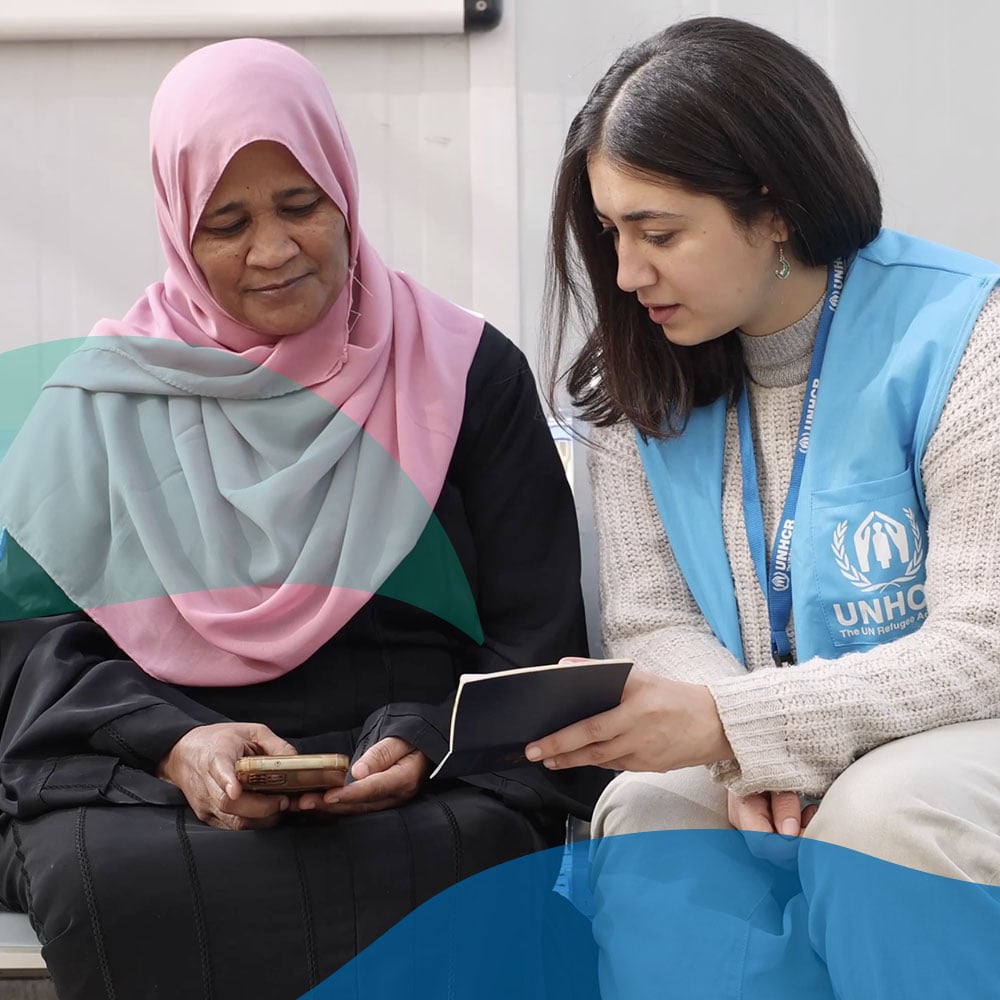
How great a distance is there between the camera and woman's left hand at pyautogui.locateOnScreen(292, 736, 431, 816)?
134 cm

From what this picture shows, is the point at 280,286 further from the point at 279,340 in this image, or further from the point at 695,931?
the point at 695,931

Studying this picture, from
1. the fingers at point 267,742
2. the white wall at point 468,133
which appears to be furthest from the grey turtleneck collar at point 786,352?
the white wall at point 468,133

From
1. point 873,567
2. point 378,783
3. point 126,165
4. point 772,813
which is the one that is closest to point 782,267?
point 873,567

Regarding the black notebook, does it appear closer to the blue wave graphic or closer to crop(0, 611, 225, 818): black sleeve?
the blue wave graphic

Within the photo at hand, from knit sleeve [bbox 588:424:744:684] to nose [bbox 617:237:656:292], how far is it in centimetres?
21

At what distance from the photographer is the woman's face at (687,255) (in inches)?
54.6

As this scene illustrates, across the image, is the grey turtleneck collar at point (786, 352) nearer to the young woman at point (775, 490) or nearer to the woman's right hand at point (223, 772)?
the young woman at point (775, 490)

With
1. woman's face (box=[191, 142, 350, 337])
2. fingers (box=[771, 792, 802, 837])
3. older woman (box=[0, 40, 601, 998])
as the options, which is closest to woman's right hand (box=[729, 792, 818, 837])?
fingers (box=[771, 792, 802, 837])

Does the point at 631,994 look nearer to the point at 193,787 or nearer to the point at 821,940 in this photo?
the point at 821,940

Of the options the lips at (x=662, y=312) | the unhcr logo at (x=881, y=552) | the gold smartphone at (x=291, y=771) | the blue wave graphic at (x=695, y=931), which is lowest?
the blue wave graphic at (x=695, y=931)

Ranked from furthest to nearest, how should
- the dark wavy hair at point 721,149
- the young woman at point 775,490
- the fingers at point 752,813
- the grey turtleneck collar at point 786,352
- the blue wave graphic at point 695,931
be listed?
the grey turtleneck collar at point 786,352
the dark wavy hair at point 721,149
the fingers at point 752,813
the young woman at point 775,490
the blue wave graphic at point 695,931

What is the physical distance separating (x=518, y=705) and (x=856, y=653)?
0.37 m

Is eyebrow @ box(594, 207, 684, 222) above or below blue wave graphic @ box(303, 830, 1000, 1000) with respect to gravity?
above

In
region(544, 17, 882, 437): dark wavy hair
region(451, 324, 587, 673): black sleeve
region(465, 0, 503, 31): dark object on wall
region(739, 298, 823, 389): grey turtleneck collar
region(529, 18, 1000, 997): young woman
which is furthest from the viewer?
region(465, 0, 503, 31): dark object on wall
